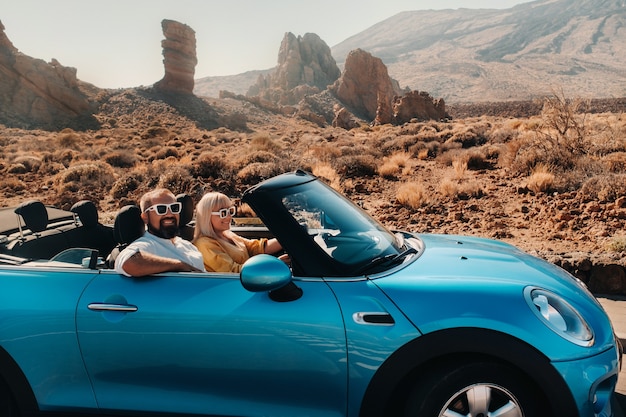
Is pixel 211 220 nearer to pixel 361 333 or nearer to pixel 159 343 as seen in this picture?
pixel 159 343

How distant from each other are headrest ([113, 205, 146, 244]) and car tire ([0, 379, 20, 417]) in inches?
38.1

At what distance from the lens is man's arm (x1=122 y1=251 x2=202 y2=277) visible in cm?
250

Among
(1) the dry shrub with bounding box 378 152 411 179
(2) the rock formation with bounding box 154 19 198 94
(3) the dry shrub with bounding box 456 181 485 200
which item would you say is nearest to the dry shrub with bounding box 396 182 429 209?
(3) the dry shrub with bounding box 456 181 485 200

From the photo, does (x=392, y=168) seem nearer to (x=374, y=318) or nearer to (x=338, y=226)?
(x=338, y=226)

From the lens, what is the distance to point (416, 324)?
2.17 meters

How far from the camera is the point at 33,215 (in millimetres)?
3227

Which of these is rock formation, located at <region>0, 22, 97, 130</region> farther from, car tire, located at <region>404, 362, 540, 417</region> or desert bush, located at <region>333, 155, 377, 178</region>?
car tire, located at <region>404, 362, 540, 417</region>

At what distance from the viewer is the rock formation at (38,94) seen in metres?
48.4

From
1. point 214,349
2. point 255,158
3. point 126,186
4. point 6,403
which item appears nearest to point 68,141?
point 126,186

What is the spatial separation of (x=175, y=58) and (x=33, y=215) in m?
63.2

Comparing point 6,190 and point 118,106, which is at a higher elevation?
point 118,106

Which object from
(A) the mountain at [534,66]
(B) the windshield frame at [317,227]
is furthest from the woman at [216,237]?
(A) the mountain at [534,66]

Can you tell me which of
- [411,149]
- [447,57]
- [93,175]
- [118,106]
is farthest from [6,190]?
[447,57]

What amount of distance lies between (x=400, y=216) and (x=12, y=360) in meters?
8.04
